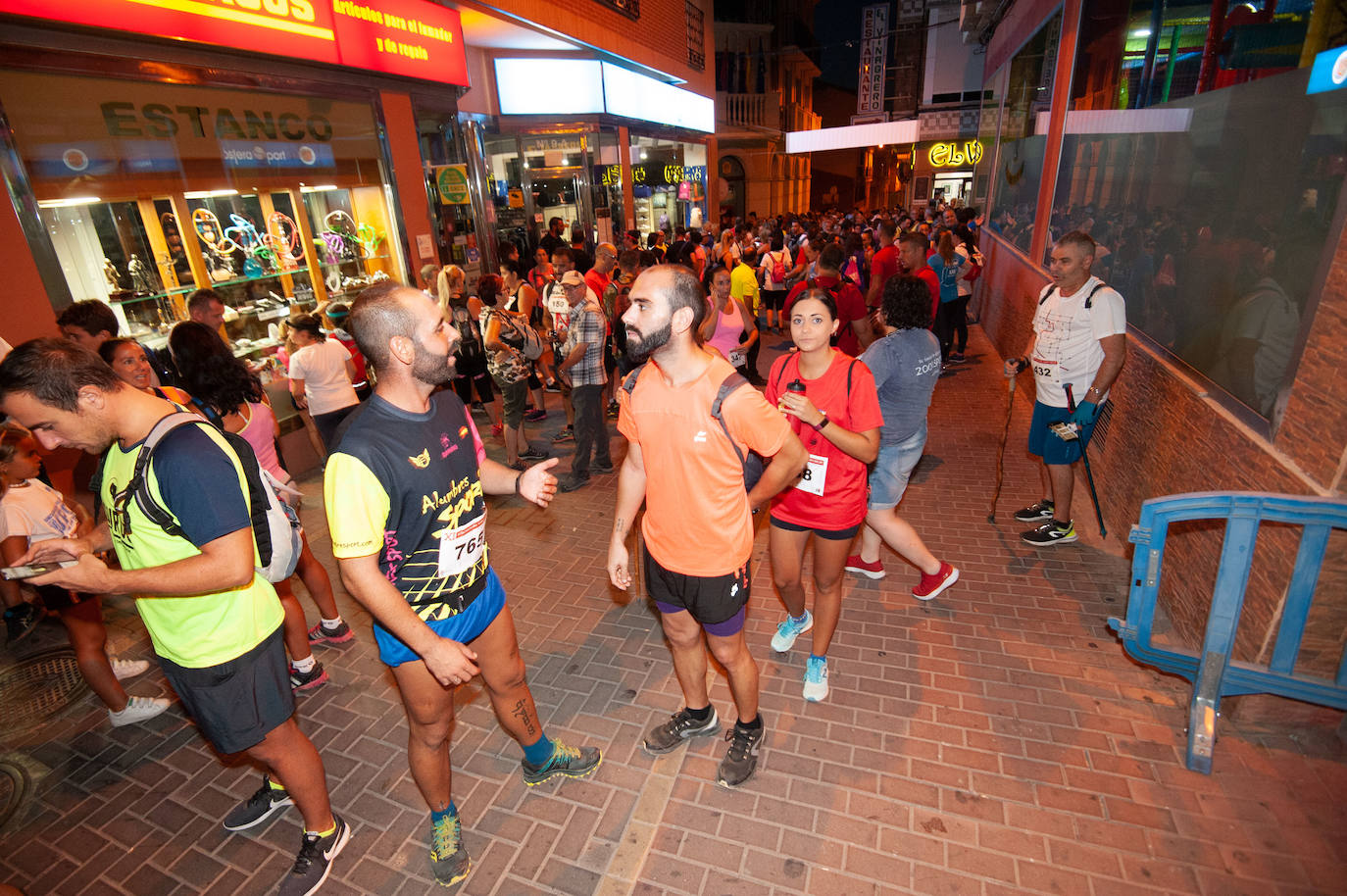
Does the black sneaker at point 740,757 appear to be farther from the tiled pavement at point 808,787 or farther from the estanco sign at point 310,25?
the estanco sign at point 310,25

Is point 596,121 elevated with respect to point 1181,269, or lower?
elevated

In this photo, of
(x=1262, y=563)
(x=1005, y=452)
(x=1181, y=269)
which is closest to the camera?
(x=1262, y=563)

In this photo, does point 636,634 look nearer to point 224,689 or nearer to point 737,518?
point 737,518

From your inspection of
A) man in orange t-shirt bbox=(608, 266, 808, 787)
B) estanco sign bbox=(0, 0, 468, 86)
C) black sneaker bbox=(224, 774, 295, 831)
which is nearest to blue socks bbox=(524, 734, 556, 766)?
man in orange t-shirt bbox=(608, 266, 808, 787)

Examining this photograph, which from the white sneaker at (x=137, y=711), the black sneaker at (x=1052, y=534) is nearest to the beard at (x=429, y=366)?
the white sneaker at (x=137, y=711)

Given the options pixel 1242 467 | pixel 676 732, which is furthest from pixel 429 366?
pixel 1242 467

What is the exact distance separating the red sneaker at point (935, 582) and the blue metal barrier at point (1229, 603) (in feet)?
4.39

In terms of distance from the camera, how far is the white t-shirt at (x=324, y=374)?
18.5 ft

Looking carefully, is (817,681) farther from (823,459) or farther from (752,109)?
(752,109)

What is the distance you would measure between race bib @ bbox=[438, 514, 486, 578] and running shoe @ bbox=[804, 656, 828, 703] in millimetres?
2063

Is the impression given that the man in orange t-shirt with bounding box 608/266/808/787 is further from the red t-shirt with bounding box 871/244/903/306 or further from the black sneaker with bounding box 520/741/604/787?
the red t-shirt with bounding box 871/244/903/306

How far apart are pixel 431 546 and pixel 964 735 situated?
2.88 metres

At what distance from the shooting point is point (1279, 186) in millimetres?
3398

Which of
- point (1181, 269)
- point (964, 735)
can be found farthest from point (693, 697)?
point (1181, 269)
